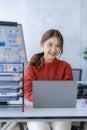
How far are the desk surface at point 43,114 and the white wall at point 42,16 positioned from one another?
2.37 m

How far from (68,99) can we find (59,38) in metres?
0.54

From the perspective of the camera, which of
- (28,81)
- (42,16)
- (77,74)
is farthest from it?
(42,16)

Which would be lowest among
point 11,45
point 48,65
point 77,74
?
point 77,74

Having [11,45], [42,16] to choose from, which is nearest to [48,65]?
[11,45]

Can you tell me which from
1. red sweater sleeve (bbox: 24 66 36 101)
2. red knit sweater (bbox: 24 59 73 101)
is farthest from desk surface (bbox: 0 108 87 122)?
red knit sweater (bbox: 24 59 73 101)

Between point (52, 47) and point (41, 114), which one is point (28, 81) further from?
point (41, 114)

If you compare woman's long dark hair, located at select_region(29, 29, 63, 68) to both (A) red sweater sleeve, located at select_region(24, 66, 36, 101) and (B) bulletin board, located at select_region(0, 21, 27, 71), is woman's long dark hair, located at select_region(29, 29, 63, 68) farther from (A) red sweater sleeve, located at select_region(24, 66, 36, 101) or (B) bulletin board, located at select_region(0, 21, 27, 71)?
(B) bulletin board, located at select_region(0, 21, 27, 71)

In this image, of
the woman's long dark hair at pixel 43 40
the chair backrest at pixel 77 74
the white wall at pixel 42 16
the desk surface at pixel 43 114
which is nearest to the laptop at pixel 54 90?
the desk surface at pixel 43 114

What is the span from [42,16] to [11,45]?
0.89 meters

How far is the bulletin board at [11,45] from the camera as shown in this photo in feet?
10.2

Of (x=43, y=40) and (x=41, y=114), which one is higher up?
(x=43, y=40)

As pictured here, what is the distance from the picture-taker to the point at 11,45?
10.4ft

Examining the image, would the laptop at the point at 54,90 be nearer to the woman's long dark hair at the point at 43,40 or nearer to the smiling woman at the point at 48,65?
the smiling woman at the point at 48,65

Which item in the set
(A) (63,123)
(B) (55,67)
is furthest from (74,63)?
(A) (63,123)
